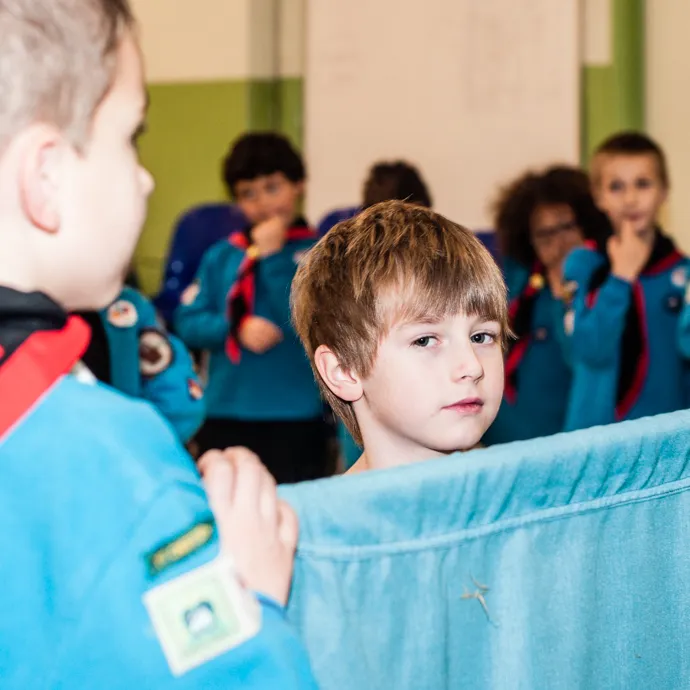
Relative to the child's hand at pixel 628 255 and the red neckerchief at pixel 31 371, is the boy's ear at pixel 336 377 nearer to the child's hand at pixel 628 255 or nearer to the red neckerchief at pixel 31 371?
the red neckerchief at pixel 31 371

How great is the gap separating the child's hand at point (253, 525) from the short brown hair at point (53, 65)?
230 millimetres

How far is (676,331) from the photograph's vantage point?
7.77 ft

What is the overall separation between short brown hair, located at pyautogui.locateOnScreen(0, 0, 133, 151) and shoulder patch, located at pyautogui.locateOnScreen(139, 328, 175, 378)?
1192mm

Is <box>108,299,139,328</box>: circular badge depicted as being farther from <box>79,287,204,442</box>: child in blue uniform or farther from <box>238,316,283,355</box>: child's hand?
<box>238,316,283,355</box>: child's hand

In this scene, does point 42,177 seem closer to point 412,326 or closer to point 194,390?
point 412,326

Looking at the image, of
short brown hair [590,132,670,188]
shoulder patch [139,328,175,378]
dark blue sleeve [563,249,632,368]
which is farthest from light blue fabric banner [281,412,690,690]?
short brown hair [590,132,670,188]

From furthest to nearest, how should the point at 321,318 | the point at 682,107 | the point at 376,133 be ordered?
the point at 376,133 → the point at 682,107 → the point at 321,318

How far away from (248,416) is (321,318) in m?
1.53

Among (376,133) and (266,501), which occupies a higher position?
(376,133)

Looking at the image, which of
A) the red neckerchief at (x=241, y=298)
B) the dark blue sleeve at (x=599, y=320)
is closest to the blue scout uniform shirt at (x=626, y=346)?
the dark blue sleeve at (x=599, y=320)

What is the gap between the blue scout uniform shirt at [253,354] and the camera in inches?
106

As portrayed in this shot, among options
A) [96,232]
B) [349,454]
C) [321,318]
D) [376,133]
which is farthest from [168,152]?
[96,232]

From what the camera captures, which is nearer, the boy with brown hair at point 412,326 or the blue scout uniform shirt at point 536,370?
the boy with brown hair at point 412,326

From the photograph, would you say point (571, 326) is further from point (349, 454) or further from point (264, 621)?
point (264, 621)
